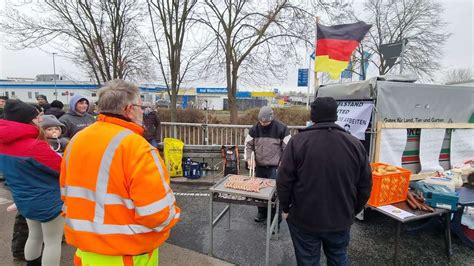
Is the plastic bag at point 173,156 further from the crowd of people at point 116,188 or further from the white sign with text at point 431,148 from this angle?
the white sign with text at point 431,148

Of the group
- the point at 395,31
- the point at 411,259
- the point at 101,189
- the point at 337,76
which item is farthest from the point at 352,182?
the point at 395,31

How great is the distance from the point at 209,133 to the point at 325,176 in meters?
5.91

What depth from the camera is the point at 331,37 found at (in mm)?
5973

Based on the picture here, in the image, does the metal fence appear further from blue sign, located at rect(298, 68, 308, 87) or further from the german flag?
blue sign, located at rect(298, 68, 308, 87)

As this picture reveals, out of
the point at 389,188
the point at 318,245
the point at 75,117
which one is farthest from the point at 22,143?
the point at 389,188

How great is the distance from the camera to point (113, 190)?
143 centimetres

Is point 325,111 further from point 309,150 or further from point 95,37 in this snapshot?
point 95,37

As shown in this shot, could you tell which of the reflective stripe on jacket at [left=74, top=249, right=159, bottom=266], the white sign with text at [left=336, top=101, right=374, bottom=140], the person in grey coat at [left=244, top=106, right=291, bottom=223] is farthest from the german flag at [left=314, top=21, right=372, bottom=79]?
the reflective stripe on jacket at [left=74, top=249, right=159, bottom=266]

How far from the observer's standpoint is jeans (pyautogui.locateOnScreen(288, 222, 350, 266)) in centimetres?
225

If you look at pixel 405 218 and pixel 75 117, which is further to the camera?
pixel 75 117

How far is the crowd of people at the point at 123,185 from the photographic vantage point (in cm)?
143

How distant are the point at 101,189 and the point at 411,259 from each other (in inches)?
146

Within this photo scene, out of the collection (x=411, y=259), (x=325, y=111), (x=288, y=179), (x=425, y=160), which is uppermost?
(x=325, y=111)

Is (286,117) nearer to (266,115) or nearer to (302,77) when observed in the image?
(302,77)
